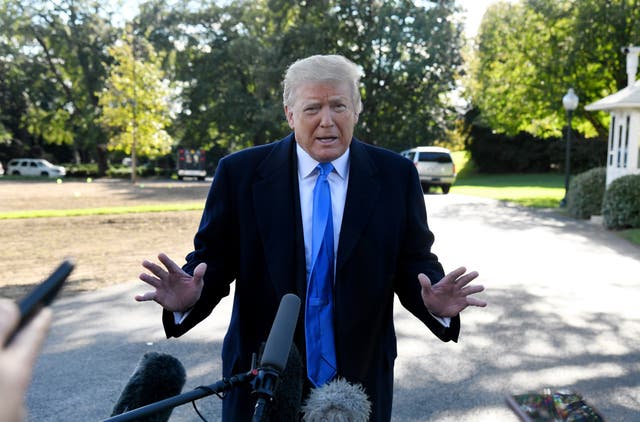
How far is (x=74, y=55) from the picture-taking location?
A: 159 ft

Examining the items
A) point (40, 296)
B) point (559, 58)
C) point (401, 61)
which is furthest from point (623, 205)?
point (401, 61)

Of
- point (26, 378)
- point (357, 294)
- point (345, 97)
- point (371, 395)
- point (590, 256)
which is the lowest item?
point (590, 256)

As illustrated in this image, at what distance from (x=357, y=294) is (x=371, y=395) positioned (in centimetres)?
40

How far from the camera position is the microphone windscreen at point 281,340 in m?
1.16

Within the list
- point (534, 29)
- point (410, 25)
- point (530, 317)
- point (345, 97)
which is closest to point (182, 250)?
point (530, 317)

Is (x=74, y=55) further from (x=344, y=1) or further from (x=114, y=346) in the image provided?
(x=114, y=346)

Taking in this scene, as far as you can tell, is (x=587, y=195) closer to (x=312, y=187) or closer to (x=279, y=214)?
(x=312, y=187)

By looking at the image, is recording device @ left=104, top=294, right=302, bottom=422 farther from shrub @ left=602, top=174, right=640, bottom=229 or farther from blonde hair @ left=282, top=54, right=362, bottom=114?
shrub @ left=602, top=174, right=640, bottom=229

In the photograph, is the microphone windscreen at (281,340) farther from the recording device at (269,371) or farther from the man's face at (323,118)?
the man's face at (323,118)

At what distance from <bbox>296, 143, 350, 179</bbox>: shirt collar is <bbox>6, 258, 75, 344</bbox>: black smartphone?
1776 millimetres

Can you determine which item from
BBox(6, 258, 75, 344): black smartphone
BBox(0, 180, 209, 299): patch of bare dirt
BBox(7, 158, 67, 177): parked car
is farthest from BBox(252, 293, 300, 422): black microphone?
BBox(7, 158, 67, 177): parked car

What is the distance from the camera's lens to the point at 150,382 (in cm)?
216

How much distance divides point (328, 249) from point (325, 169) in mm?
330

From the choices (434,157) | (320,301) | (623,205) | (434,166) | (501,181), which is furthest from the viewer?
(501,181)
